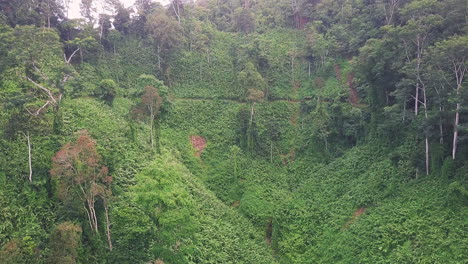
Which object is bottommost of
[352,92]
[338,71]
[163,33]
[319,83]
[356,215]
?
[356,215]

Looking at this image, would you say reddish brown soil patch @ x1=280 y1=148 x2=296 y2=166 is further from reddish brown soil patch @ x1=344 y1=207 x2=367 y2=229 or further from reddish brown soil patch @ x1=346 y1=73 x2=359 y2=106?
reddish brown soil patch @ x1=344 y1=207 x2=367 y2=229

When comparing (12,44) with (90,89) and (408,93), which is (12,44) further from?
(408,93)

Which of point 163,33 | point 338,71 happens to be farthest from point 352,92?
point 163,33

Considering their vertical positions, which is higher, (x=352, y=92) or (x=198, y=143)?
(x=352, y=92)

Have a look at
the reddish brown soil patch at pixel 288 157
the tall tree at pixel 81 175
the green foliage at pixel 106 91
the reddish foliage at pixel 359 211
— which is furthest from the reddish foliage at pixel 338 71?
the tall tree at pixel 81 175

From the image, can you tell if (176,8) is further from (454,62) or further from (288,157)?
(454,62)

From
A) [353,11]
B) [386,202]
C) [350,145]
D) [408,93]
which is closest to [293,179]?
[350,145]
